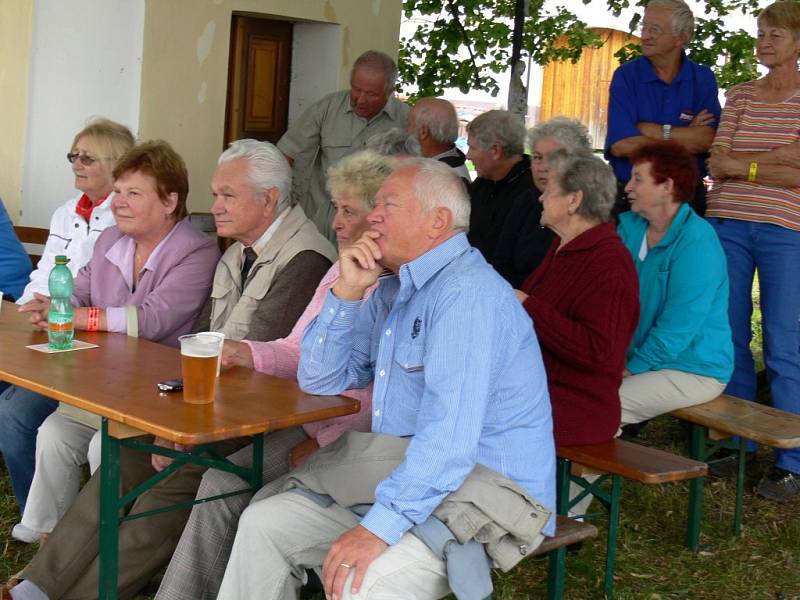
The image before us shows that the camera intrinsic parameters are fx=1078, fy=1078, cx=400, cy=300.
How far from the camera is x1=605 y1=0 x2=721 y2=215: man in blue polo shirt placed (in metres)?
5.22

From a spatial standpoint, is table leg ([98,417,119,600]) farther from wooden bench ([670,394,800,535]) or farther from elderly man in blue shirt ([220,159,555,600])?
wooden bench ([670,394,800,535])

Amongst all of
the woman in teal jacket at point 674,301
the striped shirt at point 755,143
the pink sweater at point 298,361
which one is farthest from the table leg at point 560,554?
the striped shirt at point 755,143

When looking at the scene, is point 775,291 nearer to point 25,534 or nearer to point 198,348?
point 198,348

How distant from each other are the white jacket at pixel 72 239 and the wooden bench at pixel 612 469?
2.11m

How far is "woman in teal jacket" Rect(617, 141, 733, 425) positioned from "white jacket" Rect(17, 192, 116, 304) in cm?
217

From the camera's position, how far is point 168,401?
269 centimetres

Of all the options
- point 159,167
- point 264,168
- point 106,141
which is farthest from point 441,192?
point 106,141

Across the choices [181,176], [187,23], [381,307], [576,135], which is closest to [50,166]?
[187,23]

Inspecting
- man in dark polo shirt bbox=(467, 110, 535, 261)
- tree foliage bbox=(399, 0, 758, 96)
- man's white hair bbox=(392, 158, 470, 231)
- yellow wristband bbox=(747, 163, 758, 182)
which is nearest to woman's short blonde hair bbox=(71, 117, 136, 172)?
man in dark polo shirt bbox=(467, 110, 535, 261)

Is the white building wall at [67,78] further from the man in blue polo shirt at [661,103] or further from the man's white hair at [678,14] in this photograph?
the man's white hair at [678,14]

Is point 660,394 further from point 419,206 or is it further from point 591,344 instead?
point 419,206

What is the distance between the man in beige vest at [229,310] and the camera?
3.16 m

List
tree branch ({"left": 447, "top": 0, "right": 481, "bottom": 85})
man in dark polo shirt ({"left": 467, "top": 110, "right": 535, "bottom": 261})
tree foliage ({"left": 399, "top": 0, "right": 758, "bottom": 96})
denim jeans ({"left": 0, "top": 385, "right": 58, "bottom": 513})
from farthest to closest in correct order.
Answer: tree branch ({"left": 447, "top": 0, "right": 481, "bottom": 85}) < tree foliage ({"left": 399, "top": 0, "right": 758, "bottom": 96}) < man in dark polo shirt ({"left": 467, "top": 110, "right": 535, "bottom": 261}) < denim jeans ({"left": 0, "top": 385, "right": 58, "bottom": 513})

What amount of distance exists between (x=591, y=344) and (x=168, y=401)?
4.45 ft
